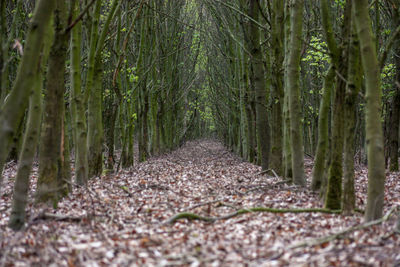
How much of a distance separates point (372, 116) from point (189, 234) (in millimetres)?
2968

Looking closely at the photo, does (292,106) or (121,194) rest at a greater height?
(292,106)

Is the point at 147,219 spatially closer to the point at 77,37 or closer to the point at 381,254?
the point at 381,254

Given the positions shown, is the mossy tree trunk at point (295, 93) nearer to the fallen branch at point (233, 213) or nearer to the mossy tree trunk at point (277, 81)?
the mossy tree trunk at point (277, 81)

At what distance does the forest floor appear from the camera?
412cm

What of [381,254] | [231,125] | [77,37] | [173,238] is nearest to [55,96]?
[77,37]

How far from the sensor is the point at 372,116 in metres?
5.05

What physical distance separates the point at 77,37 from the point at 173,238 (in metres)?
5.28

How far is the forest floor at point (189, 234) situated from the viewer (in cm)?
412

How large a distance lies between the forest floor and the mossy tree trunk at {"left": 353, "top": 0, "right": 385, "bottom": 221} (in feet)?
1.29

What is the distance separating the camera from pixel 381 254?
3947mm

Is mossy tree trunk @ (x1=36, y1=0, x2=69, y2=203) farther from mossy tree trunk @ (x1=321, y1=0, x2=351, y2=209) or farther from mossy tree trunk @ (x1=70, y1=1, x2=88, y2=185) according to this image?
mossy tree trunk @ (x1=321, y1=0, x2=351, y2=209)

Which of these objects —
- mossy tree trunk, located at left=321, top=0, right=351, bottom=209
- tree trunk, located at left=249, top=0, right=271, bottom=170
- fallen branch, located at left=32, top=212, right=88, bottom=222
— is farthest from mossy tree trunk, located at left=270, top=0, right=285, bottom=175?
fallen branch, located at left=32, top=212, right=88, bottom=222

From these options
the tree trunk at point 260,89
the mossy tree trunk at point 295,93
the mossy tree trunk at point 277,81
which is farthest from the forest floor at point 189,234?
the tree trunk at point 260,89

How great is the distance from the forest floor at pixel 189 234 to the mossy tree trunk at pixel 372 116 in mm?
394
